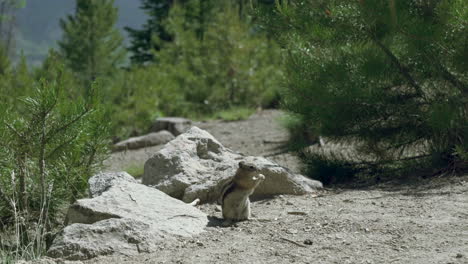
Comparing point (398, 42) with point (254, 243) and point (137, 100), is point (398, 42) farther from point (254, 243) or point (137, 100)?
point (137, 100)

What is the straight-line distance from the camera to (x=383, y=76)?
6301mm

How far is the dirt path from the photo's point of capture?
3.92m

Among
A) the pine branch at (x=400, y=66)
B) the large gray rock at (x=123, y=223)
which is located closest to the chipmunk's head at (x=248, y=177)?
the large gray rock at (x=123, y=223)

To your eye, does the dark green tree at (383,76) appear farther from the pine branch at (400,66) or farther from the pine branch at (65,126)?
the pine branch at (65,126)

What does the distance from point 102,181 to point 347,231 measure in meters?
1.95

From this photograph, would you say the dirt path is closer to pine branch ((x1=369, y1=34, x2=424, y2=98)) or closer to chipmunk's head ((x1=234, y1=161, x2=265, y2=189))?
chipmunk's head ((x1=234, y1=161, x2=265, y2=189))

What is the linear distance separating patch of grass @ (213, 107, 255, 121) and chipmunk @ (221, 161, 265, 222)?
10.1 m

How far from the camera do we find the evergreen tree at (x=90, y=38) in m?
17.9

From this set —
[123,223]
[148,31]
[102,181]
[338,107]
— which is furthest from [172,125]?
[148,31]

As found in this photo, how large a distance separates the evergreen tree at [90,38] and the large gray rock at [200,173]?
39.9ft

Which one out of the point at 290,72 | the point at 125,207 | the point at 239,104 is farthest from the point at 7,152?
the point at 239,104

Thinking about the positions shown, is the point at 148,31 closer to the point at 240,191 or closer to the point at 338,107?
the point at 338,107

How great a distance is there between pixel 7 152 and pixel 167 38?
18.4 meters

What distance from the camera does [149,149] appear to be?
12078 millimetres
